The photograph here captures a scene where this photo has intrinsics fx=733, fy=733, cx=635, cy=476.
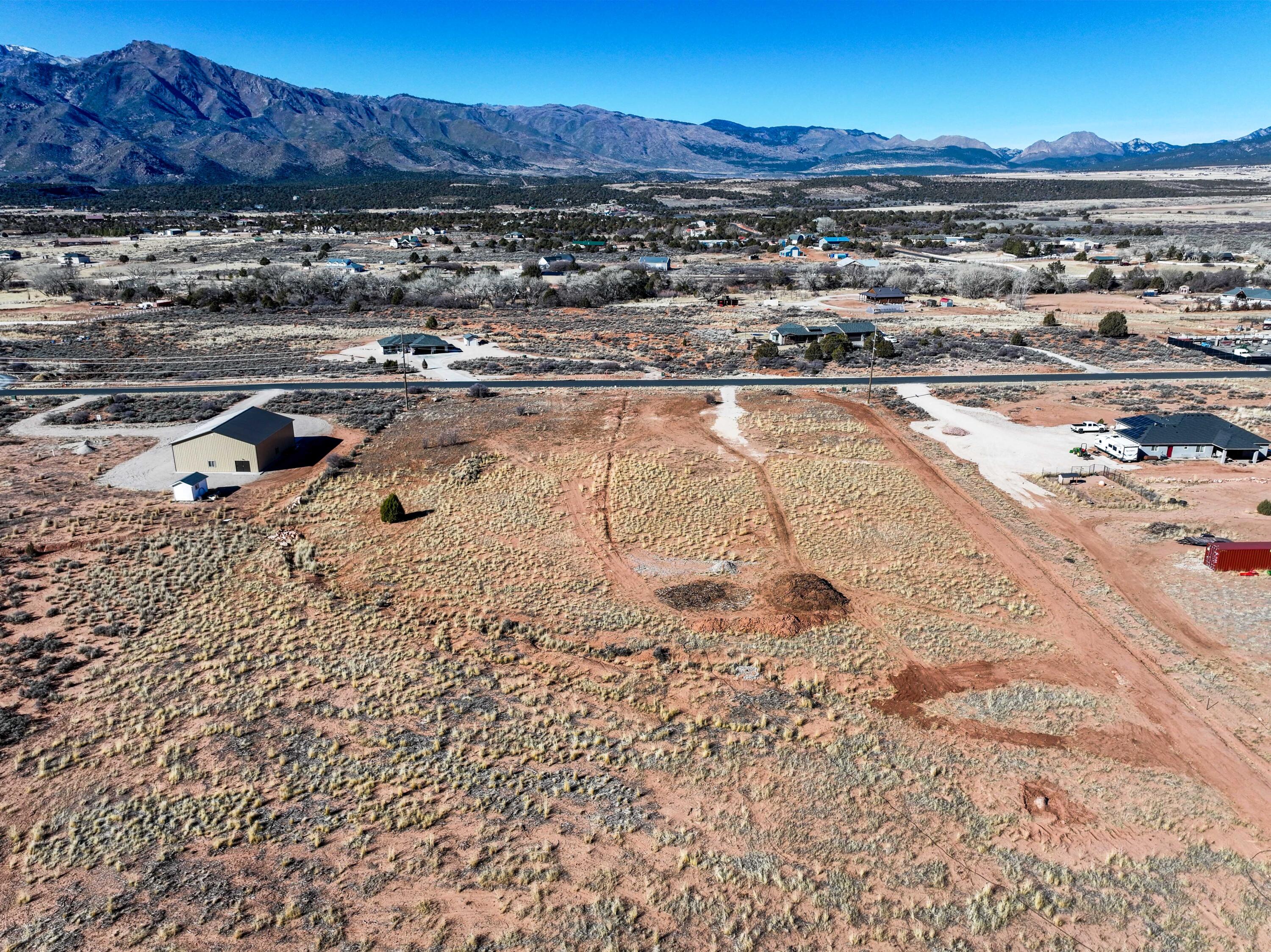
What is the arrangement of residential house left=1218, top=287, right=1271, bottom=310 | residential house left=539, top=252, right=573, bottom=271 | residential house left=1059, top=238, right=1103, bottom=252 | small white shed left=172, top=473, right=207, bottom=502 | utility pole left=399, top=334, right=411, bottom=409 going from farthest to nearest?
residential house left=1059, top=238, right=1103, bottom=252 < residential house left=539, top=252, right=573, bottom=271 < residential house left=1218, top=287, right=1271, bottom=310 < utility pole left=399, top=334, right=411, bottom=409 < small white shed left=172, top=473, right=207, bottom=502

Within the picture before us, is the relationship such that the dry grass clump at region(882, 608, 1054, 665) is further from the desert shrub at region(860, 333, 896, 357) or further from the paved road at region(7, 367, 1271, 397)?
the desert shrub at region(860, 333, 896, 357)

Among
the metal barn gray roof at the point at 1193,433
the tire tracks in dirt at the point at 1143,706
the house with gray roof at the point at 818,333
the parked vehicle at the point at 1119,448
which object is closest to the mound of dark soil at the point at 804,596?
the tire tracks in dirt at the point at 1143,706

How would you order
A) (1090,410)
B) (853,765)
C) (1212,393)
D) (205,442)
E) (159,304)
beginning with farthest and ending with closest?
(159,304) < (1212,393) < (1090,410) < (205,442) < (853,765)

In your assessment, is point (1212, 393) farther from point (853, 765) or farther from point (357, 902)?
point (357, 902)

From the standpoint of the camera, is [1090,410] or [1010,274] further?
[1010,274]

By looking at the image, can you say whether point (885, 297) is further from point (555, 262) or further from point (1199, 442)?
point (1199, 442)

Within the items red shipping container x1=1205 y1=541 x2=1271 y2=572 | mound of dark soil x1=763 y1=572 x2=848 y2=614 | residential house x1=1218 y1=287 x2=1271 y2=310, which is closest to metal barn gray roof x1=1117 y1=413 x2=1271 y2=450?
red shipping container x1=1205 y1=541 x2=1271 y2=572

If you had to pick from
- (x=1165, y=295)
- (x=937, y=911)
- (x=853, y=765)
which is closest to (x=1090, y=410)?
(x=853, y=765)
